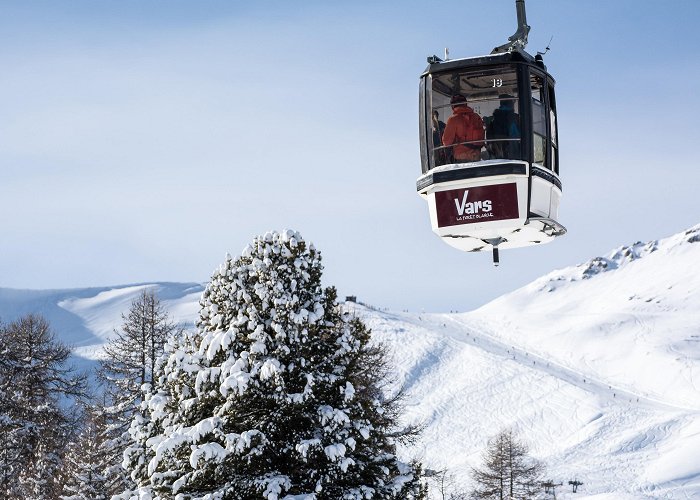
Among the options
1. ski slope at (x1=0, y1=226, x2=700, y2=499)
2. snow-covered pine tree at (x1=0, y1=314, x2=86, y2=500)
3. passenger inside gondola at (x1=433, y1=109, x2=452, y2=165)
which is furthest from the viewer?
ski slope at (x1=0, y1=226, x2=700, y2=499)

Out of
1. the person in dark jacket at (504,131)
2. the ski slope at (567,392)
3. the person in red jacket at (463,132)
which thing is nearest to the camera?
the person in dark jacket at (504,131)

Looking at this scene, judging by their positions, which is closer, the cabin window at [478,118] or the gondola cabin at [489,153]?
the gondola cabin at [489,153]

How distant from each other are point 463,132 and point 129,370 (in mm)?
22018

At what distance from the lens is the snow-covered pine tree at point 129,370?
3039 cm

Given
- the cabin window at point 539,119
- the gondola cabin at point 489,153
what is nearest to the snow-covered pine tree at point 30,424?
the gondola cabin at point 489,153

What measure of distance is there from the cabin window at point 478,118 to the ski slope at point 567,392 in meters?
46.3

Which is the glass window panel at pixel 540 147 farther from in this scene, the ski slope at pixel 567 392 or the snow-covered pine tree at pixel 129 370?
the ski slope at pixel 567 392

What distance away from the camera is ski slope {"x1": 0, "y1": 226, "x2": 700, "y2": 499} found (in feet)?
283

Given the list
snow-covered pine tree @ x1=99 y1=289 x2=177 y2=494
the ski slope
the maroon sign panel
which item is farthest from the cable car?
the ski slope

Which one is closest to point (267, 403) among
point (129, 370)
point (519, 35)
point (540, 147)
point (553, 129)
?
point (553, 129)

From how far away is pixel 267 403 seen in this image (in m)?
19.5

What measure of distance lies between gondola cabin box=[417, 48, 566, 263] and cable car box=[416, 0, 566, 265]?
13mm

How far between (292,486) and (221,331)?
325 cm

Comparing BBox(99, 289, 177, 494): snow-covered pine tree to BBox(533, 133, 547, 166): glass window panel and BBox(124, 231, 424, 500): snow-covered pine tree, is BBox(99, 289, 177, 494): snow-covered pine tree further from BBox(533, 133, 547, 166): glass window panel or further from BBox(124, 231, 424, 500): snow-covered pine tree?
BBox(533, 133, 547, 166): glass window panel
